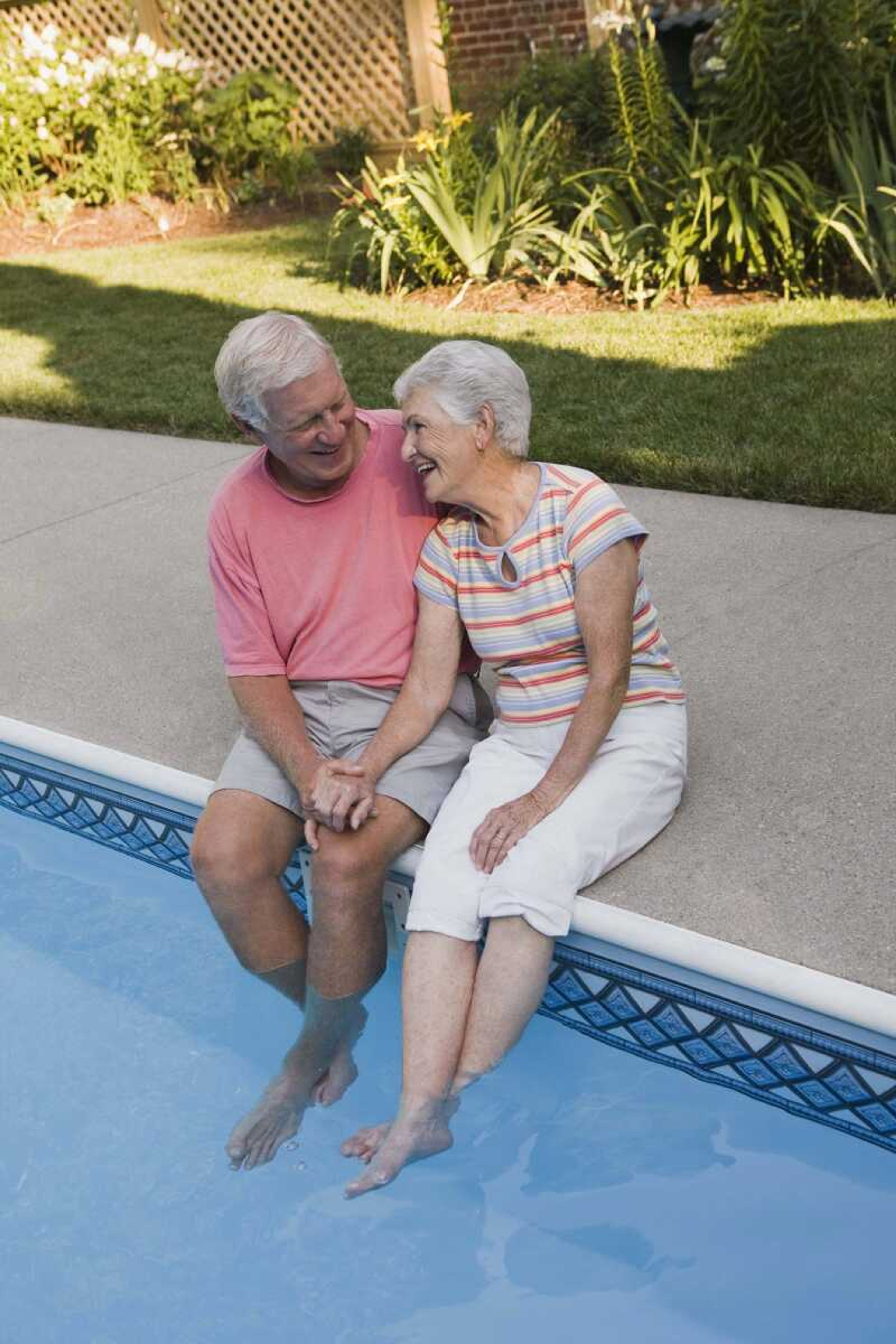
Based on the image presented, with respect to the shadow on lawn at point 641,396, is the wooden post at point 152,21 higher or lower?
→ higher

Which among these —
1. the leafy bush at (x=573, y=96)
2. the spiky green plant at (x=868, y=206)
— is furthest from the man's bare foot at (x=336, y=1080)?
the leafy bush at (x=573, y=96)

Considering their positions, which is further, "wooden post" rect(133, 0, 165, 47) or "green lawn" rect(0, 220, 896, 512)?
"wooden post" rect(133, 0, 165, 47)

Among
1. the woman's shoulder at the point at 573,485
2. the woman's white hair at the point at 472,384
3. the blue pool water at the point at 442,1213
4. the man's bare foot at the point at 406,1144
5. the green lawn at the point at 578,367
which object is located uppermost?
the woman's white hair at the point at 472,384

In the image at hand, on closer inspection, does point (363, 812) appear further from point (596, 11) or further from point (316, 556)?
point (596, 11)

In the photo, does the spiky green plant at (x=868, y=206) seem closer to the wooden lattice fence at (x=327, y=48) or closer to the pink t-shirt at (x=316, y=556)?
the pink t-shirt at (x=316, y=556)

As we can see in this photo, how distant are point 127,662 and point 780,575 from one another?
1652 mm

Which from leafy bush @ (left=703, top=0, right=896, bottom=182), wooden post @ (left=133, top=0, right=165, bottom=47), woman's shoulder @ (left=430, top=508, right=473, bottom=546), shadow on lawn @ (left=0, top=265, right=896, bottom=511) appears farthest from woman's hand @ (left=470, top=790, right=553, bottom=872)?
wooden post @ (left=133, top=0, right=165, bottom=47)

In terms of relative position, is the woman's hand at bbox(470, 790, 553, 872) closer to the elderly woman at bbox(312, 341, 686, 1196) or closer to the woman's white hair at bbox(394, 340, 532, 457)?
the elderly woman at bbox(312, 341, 686, 1196)

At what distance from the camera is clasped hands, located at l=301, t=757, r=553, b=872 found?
95.3 inches

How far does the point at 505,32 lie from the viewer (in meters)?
10.4

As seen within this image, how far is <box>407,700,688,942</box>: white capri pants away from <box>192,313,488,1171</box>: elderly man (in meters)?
0.13

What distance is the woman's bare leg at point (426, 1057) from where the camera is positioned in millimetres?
2309

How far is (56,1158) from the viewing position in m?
2.71

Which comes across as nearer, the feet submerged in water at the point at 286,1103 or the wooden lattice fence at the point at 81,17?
the feet submerged in water at the point at 286,1103
